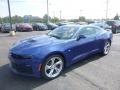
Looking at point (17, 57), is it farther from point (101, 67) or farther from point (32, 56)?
point (101, 67)

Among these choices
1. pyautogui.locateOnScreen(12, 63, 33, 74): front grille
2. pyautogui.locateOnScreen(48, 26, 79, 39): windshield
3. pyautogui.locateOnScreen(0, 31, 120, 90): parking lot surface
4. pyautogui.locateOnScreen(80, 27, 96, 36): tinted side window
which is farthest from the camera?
pyautogui.locateOnScreen(80, 27, 96, 36): tinted side window

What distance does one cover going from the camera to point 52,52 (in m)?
4.23

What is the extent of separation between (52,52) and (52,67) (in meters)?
0.47

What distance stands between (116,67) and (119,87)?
1477 millimetres

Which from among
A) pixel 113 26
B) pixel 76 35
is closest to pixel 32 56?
pixel 76 35

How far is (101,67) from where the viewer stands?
521cm

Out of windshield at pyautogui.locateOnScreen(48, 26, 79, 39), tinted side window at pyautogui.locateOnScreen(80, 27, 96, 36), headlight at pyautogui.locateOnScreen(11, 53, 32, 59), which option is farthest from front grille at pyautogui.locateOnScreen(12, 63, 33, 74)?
tinted side window at pyautogui.locateOnScreen(80, 27, 96, 36)

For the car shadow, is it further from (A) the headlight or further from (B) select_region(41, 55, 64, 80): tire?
(A) the headlight

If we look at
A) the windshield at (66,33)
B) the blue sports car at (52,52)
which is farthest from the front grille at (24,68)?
the windshield at (66,33)

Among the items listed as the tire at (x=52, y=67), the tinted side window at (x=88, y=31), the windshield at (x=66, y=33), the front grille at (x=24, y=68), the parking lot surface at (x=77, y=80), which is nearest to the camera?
the parking lot surface at (x=77, y=80)

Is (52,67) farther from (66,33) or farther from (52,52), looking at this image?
(66,33)

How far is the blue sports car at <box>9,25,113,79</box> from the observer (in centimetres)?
400

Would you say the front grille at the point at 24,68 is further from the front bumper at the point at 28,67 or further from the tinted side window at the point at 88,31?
the tinted side window at the point at 88,31

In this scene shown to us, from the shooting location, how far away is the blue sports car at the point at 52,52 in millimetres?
4004
